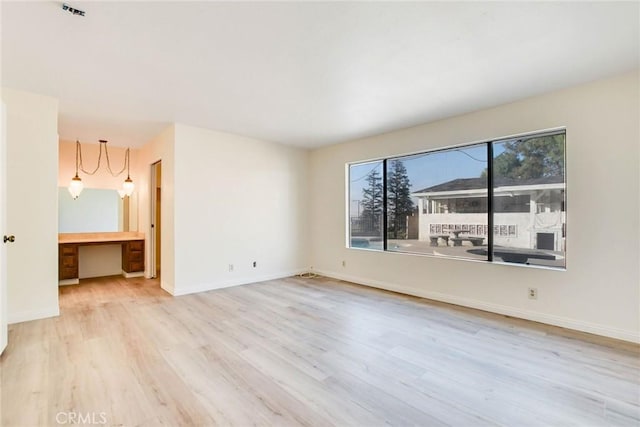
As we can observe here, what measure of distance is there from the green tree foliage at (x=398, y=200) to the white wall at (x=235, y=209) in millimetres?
1899

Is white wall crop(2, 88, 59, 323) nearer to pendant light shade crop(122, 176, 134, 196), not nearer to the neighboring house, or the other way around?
pendant light shade crop(122, 176, 134, 196)

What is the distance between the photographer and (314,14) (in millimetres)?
1972

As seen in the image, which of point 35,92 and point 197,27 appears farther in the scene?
point 35,92

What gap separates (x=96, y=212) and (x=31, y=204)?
254 cm

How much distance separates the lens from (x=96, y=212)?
5.66 m

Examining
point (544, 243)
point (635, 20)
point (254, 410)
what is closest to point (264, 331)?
point (254, 410)

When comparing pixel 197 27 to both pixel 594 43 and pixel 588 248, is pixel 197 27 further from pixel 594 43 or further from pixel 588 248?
pixel 588 248

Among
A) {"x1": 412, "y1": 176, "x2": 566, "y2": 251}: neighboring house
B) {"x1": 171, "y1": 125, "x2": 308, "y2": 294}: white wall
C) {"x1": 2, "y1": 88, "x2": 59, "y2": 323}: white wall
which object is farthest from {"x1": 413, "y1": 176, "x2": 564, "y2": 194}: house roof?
{"x1": 2, "y1": 88, "x2": 59, "y2": 323}: white wall

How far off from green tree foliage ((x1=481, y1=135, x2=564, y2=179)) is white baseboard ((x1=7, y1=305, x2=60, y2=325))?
18.3 ft

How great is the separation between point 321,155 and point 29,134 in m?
4.25

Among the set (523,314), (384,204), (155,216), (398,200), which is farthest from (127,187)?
(523,314)

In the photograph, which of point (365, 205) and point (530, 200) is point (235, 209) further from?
point (530, 200)

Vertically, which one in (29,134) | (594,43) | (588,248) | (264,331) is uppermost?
(594,43)

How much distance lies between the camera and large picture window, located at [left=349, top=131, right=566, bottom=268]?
335 centimetres
